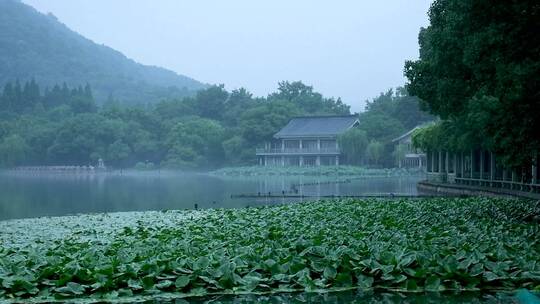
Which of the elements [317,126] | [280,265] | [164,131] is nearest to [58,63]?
[164,131]

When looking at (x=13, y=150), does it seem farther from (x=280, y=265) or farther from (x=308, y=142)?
(x=280, y=265)

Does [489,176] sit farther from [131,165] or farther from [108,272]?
[131,165]

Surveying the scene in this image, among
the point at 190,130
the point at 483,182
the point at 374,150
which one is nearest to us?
the point at 483,182

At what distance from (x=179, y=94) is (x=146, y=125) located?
159 feet

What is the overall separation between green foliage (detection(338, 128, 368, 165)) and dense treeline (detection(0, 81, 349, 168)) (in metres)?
8.20

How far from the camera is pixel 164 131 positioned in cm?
7044

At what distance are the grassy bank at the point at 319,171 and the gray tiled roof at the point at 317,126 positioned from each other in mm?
4175

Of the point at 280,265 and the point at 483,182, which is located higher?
the point at 483,182

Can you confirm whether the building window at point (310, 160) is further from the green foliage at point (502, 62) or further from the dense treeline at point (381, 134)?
the green foliage at point (502, 62)

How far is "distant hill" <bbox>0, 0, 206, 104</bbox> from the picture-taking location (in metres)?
129

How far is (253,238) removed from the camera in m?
9.16

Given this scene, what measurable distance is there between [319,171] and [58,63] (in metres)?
104

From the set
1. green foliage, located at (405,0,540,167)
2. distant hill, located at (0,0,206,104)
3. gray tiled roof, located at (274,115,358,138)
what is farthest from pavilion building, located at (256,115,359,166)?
distant hill, located at (0,0,206,104)

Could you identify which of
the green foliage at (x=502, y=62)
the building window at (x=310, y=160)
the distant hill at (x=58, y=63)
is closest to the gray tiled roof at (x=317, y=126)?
the building window at (x=310, y=160)
